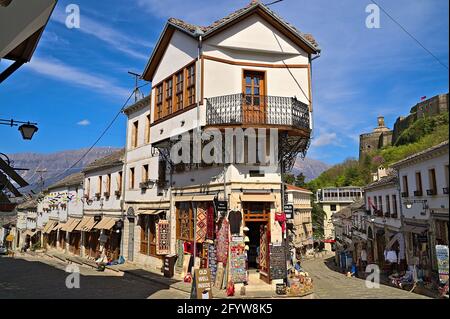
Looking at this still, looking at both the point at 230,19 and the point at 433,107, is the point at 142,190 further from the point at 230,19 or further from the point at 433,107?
the point at 433,107

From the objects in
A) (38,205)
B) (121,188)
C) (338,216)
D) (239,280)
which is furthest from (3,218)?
(239,280)

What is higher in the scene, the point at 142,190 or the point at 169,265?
the point at 142,190

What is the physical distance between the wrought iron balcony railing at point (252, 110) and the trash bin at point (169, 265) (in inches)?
304

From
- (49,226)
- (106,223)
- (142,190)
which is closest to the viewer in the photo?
(142,190)

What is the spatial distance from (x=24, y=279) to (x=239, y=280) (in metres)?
12.2

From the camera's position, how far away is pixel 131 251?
23.7 meters

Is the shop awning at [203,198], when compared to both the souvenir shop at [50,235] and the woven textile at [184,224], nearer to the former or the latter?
the woven textile at [184,224]

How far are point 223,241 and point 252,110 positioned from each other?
5550mm

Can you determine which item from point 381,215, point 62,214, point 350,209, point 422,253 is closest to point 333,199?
point 350,209

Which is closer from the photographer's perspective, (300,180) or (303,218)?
(303,218)

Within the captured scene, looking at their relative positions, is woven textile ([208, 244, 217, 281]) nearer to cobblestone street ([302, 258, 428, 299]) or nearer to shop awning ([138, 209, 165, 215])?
cobblestone street ([302, 258, 428, 299])

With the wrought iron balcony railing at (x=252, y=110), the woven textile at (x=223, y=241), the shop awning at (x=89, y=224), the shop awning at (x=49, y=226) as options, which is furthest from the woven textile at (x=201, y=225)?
the shop awning at (x=49, y=226)

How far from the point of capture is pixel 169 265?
17766 millimetres
